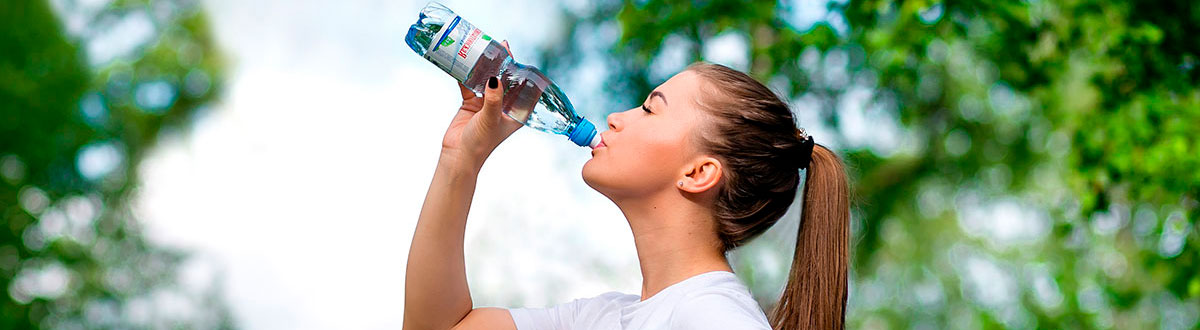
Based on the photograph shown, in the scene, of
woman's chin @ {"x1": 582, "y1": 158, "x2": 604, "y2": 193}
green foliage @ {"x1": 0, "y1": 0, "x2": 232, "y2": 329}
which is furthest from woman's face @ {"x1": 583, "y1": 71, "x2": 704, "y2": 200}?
green foliage @ {"x1": 0, "y1": 0, "x2": 232, "y2": 329}

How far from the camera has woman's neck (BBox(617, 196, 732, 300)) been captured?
1.65 m

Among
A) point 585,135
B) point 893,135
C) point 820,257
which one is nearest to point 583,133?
point 585,135

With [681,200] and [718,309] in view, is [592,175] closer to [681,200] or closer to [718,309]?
[681,200]

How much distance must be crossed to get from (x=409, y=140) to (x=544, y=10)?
186 centimetres

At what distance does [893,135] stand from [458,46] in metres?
5.80

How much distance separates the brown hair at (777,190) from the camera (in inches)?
66.4

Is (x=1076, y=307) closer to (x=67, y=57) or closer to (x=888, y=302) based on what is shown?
(x=888, y=302)

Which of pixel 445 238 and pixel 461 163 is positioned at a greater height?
pixel 461 163

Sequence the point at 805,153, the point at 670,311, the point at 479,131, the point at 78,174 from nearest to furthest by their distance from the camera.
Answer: the point at 670,311 < the point at 479,131 < the point at 805,153 < the point at 78,174

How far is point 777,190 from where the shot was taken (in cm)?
178

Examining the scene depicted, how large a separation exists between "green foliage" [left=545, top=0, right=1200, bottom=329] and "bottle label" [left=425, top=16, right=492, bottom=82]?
0.77m

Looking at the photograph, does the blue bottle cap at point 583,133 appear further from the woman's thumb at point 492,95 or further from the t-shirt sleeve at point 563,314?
the t-shirt sleeve at point 563,314

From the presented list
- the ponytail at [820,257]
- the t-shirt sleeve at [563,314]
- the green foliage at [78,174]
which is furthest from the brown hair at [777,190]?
the green foliage at [78,174]

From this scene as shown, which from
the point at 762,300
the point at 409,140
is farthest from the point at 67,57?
the point at 762,300
